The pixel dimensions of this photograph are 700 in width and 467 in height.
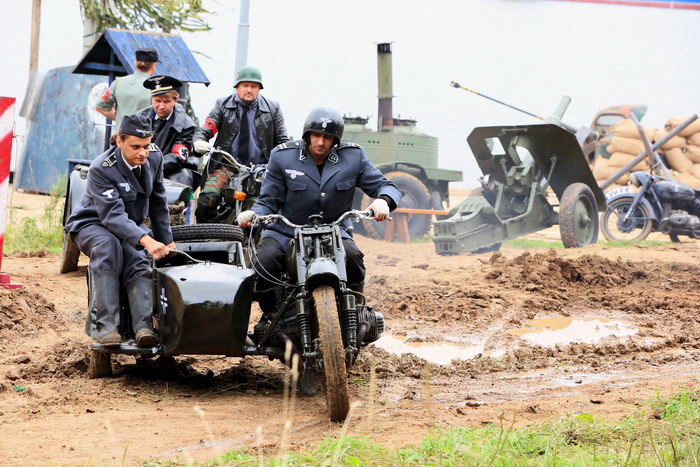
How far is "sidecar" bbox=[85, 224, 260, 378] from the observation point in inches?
212

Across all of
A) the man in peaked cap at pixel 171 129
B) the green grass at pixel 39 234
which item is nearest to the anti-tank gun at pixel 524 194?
the green grass at pixel 39 234

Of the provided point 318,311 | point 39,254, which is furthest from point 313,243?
point 39,254

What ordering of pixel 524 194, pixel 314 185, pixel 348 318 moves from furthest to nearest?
1. pixel 524 194
2. pixel 314 185
3. pixel 348 318

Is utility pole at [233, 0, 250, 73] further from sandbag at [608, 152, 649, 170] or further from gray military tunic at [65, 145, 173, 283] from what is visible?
sandbag at [608, 152, 649, 170]

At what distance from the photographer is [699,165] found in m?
25.1

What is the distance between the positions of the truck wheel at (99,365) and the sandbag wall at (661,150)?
20.9 meters

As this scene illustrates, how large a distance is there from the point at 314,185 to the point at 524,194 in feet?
33.5

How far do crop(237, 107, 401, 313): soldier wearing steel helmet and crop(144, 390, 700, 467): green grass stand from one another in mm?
1672

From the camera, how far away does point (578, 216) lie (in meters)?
15.5

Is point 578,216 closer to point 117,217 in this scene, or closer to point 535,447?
point 117,217

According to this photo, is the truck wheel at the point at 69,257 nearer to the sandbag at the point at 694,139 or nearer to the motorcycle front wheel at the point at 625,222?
the motorcycle front wheel at the point at 625,222

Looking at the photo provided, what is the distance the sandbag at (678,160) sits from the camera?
82.6 ft

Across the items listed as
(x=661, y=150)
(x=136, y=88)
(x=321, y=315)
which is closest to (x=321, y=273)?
(x=321, y=315)

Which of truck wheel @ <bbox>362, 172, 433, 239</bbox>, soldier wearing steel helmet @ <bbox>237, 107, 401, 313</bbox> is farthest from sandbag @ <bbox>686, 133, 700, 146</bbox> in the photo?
soldier wearing steel helmet @ <bbox>237, 107, 401, 313</bbox>
